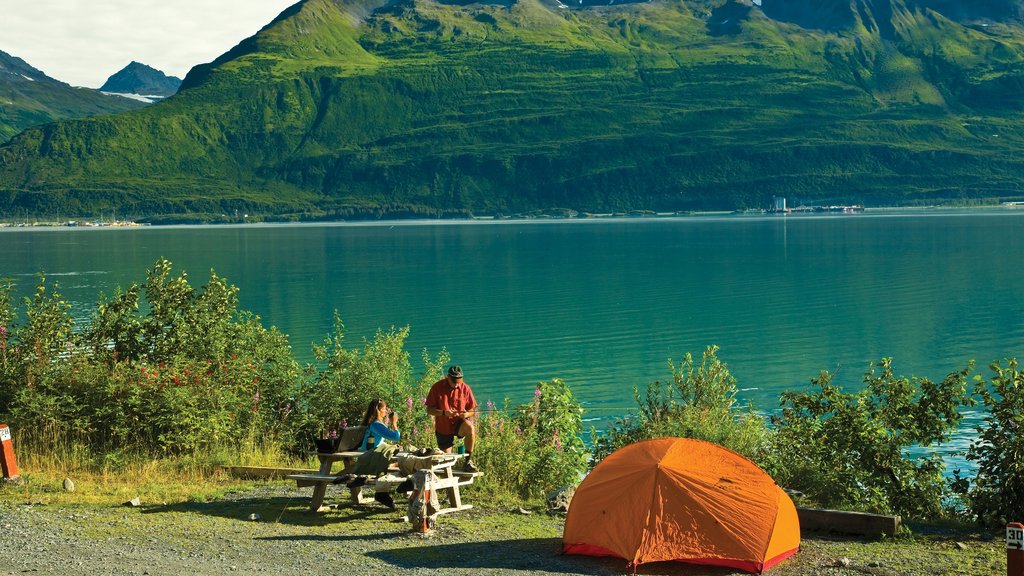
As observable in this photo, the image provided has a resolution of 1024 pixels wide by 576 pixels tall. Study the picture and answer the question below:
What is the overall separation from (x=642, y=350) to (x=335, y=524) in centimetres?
3214

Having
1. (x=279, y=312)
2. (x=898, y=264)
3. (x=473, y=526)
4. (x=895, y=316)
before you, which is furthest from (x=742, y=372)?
(x=898, y=264)

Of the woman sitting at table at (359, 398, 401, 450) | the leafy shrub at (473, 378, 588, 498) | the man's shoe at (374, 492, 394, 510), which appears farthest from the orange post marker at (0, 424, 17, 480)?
the leafy shrub at (473, 378, 588, 498)

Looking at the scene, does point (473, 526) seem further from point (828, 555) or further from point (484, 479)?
point (828, 555)

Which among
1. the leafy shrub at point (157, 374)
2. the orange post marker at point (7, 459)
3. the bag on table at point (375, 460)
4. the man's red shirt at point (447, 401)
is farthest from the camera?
the leafy shrub at point (157, 374)

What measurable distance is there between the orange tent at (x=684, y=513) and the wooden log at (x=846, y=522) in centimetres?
110

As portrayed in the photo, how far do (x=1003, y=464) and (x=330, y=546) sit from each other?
A: 9.26 metres

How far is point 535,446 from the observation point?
19.6 meters

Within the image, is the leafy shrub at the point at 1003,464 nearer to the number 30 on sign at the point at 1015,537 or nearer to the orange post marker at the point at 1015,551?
the orange post marker at the point at 1015,551

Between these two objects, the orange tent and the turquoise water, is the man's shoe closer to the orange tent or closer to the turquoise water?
the orange tent

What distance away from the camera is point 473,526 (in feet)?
51.1

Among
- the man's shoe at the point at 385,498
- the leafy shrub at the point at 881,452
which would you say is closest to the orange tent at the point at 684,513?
the man's shoe at the point at 385,498

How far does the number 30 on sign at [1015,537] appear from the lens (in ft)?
37.3

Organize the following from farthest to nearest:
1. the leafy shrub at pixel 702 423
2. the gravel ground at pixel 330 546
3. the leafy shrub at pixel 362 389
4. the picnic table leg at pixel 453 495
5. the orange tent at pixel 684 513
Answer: the leafy shrub at pixel 362 389
the leafy shrub at pixel 702 423
the picnic table leg at pixel 453 495
the orange tent at pixel 684 513
the gravel ground at pixel 330 546

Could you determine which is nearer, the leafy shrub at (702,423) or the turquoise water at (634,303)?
the leafy shrub at (702,423)
